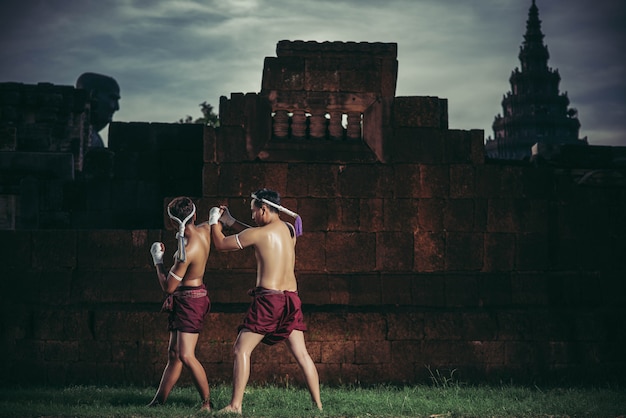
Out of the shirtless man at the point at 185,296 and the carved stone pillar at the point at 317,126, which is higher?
the carved stone pillar at the point at 317,126

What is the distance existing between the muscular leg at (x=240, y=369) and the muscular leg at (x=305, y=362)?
1.37 ft

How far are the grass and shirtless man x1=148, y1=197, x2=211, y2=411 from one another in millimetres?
322

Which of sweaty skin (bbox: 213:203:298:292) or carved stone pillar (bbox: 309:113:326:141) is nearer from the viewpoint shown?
sweaty skin (bbox: 213:203:298:292)

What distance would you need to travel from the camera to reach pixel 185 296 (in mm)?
7449

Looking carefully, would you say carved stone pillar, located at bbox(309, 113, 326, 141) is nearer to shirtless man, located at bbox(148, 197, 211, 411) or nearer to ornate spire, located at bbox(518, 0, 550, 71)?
shirtless man, located at bbox(148, 197, 211, 411)

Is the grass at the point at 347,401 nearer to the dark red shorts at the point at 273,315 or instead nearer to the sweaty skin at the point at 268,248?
the dark red shorts at the point at 273,315

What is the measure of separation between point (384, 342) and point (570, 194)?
10.3 ft

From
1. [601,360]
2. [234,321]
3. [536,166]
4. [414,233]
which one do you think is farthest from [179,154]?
[601,360]

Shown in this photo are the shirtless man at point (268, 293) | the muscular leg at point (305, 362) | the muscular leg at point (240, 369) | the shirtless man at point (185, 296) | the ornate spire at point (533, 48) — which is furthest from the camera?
the ornate spire at point (533, 48)

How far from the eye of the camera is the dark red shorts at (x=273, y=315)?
707cm

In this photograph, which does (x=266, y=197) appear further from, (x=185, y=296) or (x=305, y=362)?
(x=305, y=362)

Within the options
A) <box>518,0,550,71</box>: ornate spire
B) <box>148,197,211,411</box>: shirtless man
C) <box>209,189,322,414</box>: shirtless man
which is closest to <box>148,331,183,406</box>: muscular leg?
<box>148,197,211,411</box>: shirtless man

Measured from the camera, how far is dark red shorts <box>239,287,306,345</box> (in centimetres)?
707

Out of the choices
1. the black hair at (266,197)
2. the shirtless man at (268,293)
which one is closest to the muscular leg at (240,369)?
the shirtless man at (268,293)
